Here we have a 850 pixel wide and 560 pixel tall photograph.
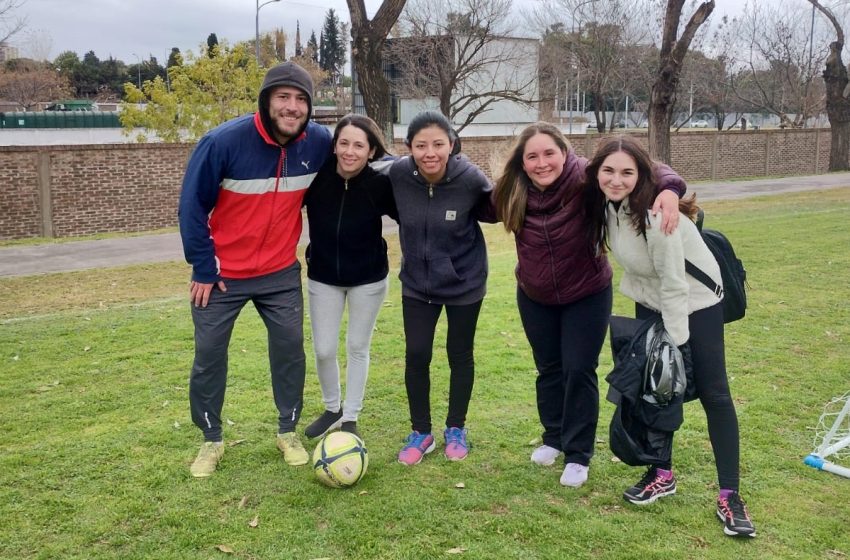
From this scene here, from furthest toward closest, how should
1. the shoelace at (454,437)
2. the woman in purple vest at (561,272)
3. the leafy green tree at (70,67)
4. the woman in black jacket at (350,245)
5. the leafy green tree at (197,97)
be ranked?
1. the leafy green tree at (70,67)
2. the leafy green tree at (197,97)
3. the shoelace at (454,437)
4. the woman in black jacket at (350,245)
5. the woman in purple vest at (561,272)

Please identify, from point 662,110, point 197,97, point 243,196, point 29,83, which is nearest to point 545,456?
point 243,196

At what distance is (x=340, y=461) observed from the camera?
163 inches

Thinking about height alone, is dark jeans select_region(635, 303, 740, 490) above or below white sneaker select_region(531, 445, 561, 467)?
above

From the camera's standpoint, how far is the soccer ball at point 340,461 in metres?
4.12

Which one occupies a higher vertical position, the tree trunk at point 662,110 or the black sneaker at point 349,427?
the tree trunk at point 662,110

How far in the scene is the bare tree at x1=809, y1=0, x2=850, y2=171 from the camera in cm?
3122

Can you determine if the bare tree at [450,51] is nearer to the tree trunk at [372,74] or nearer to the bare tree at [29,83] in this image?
the tree trunk at [372,74]

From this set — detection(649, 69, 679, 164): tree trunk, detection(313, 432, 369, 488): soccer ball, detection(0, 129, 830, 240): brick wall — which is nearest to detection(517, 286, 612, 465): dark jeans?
detection(313, 432, 369, 488): soccer ball

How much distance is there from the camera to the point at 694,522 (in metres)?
3.78

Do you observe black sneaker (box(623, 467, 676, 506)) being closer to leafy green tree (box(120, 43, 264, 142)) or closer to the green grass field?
the green grass field

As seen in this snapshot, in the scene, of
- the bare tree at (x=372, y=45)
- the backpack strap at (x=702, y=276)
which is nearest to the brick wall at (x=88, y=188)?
the bare tree at (x=372, y=45)

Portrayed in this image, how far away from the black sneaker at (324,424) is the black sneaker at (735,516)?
2291 millimetres

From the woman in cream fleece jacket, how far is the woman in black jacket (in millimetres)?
1255

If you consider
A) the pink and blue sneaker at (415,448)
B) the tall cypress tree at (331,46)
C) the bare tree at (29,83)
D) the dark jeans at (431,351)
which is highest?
the tall cypress tree at (331,46)
